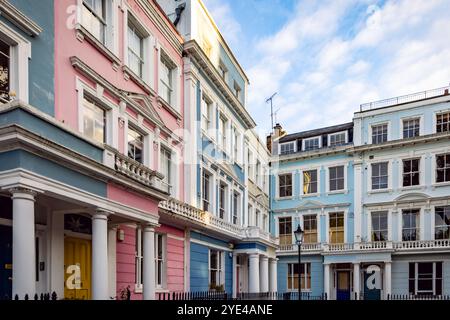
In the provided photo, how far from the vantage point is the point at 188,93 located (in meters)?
16.4

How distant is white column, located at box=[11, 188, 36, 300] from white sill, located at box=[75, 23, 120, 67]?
5.36 meters

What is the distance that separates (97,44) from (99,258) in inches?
227

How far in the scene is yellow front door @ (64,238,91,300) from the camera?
955 cm

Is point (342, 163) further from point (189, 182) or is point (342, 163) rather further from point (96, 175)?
point (96, 175)

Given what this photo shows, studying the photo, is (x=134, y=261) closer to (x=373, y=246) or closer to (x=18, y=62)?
(x=18, y=62)

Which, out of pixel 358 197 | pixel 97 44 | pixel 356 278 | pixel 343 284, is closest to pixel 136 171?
pixel 97 44

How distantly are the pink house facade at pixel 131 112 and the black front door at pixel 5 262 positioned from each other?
5.25ft

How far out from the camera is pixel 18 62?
842cm

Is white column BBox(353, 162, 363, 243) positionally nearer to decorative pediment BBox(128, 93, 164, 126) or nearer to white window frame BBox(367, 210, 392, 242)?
white window frame BBox(367, 210, 392, 242)

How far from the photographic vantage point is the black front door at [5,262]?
784cm

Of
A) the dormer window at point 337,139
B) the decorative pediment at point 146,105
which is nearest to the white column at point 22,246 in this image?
the decorative pediment at point 146,105

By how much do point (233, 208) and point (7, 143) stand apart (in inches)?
631

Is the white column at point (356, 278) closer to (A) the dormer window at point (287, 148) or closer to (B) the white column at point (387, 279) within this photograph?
(B) the white column at point (387, 279)

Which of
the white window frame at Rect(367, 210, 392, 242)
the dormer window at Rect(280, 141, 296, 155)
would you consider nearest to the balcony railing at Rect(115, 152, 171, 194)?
the white window frame at Rect(367, 210, 392, 242)
